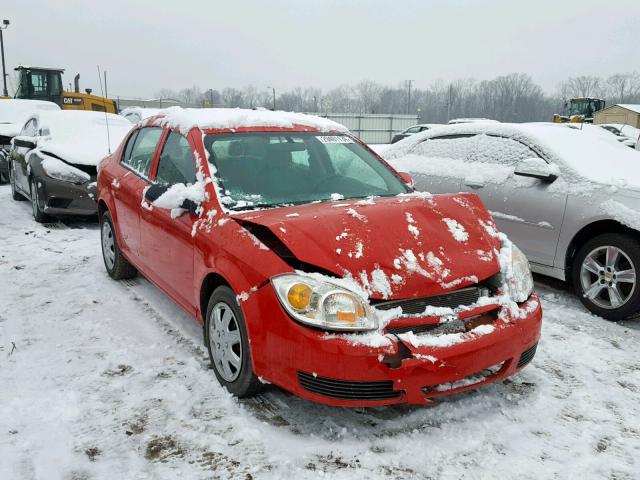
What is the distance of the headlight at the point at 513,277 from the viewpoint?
288 centimetres

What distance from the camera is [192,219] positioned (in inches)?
128

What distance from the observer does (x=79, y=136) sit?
26.6ft

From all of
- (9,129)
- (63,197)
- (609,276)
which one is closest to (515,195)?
(609,276)

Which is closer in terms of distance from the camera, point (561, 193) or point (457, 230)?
point (457, 230)

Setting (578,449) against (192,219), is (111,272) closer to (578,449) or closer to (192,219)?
(192,219)

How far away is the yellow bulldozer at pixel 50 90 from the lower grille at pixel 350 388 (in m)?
21.1

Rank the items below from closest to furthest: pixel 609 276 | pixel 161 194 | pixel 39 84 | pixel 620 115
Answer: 1. pixel 161 194
2. pixel 609 276
3. pixel 39 84
4. pixel 620 115

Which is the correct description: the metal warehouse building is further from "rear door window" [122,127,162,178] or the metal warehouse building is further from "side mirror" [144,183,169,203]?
"side mirror" [144,183,169,203]

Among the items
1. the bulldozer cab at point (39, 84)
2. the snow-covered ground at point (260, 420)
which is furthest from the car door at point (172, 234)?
the bulldozer cab at point (39, 84)

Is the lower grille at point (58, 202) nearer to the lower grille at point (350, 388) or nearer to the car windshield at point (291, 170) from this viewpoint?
the car windshield at point (291, 170)

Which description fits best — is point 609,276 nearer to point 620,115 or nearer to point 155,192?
point 155,192

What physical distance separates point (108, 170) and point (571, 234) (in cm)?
426

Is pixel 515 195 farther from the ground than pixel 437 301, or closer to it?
farther from the ground

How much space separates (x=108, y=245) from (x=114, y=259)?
0.71ft
